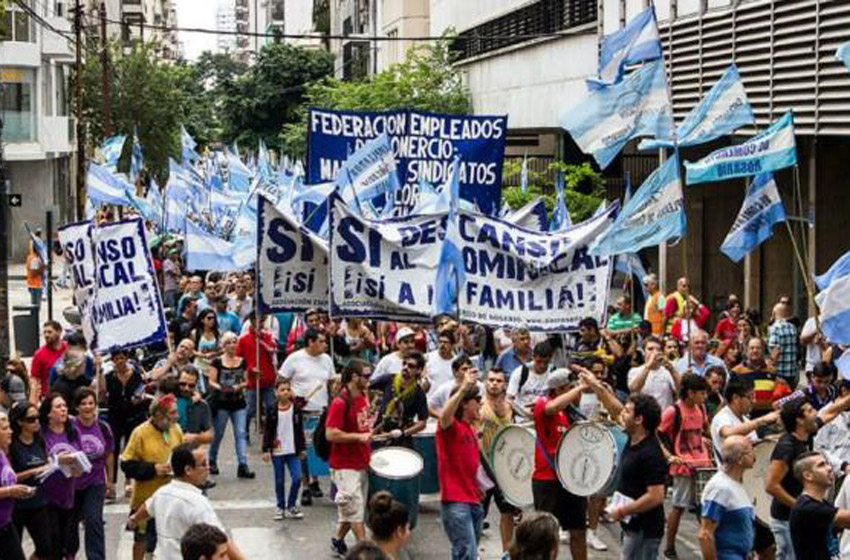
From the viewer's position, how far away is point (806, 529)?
9914mm

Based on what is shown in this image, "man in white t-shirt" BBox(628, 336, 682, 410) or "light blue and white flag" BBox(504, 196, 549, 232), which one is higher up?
"light blue and white flag" BBox(504, 196, 549, 232)

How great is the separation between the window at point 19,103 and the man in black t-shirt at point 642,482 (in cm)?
4819

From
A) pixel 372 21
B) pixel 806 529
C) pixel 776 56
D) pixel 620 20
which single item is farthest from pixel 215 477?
pixel 372 21

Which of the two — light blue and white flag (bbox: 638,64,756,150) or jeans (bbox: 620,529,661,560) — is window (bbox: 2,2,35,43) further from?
jeans (bbox: 620,529,661,560)

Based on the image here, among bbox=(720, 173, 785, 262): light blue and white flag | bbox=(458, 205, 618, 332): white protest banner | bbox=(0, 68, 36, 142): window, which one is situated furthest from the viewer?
bbox=(0, 68, 36, 142): window

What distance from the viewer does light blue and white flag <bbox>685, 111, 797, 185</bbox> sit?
16641mm

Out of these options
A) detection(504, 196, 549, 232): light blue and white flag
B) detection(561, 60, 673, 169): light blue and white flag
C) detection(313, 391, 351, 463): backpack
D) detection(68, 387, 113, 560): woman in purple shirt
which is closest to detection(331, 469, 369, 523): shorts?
detection(313, 391, 351, 463): backpack

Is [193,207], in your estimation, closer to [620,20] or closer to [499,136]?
[620,20]

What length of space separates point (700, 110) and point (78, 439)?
332 inches

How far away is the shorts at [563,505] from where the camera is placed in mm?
12375

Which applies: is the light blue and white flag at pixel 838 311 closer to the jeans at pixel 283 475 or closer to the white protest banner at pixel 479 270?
the white protest banner at pixel 479 270

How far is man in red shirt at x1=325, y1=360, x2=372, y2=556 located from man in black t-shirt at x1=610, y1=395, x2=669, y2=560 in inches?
113

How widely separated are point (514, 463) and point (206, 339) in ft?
20.7

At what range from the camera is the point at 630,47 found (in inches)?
713
